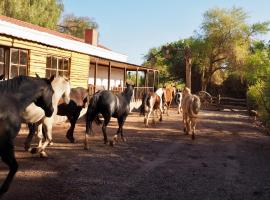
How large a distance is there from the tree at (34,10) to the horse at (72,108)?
24604 mm

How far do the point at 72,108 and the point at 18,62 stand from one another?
15.4 ft

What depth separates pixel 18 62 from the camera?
14.9 meters

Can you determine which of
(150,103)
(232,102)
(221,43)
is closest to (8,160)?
(150,103)

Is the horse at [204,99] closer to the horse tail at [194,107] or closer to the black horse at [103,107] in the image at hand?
the horse tail at [194,107]

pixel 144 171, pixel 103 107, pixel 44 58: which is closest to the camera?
pixel 144 171

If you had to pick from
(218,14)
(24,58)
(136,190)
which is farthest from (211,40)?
(136,190)

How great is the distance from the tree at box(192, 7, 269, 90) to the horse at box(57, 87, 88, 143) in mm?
31408

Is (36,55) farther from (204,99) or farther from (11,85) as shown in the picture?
(204,99)

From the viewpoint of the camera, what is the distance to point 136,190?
650cm

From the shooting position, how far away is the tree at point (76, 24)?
198 feet

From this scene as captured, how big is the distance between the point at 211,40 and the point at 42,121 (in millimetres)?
36249

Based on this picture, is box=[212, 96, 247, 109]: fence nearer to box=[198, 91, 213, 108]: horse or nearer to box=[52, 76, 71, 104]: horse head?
box=[198, 91, 213, 108]: horse

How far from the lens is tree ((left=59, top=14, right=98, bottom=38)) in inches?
2381

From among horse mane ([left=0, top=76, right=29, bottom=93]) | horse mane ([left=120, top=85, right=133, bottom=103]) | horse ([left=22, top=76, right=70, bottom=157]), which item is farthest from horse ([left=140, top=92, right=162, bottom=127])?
horse mane ([left=0, top=76, right=29, bottom=93])
